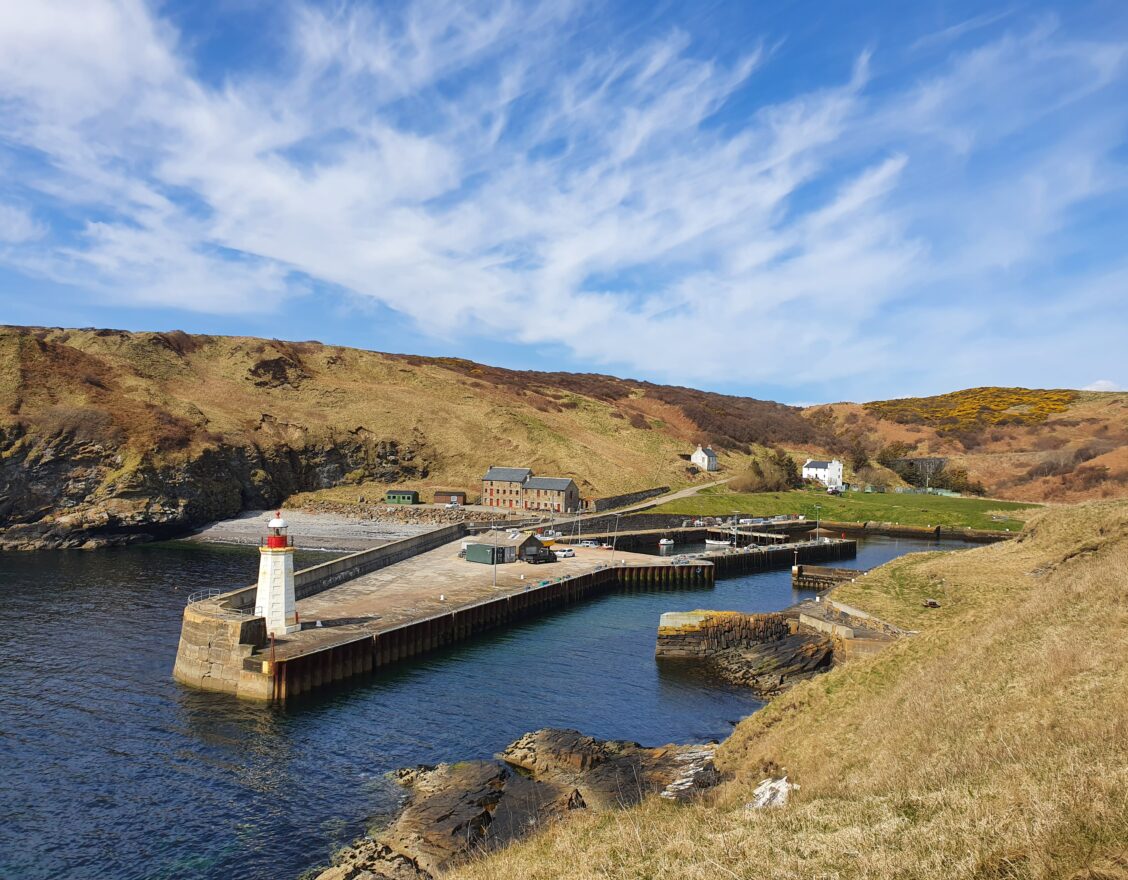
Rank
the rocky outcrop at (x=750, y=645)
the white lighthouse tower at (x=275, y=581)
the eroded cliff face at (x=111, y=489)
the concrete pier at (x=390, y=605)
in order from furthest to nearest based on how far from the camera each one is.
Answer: the eroded cliff face at (x=111, y=489) < the rocky outcrop at (x=750, y=645) < the white lighthouse tower at (x=275, y=581) < the concrete pier at (x=390, y=605)

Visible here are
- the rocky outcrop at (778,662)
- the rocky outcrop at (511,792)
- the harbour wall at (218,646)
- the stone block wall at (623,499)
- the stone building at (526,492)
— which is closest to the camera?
the rocky outcrop at (511,792)

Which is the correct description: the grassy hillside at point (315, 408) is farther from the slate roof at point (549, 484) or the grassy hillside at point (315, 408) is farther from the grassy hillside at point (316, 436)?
the slate roof at point (549, 484)

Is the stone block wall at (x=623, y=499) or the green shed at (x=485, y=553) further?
the stone block wall at (x=623, y=499)

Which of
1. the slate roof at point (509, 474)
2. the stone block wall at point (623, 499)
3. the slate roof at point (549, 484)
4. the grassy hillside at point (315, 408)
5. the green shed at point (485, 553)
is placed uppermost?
the grassy hillside at point (315, 408)

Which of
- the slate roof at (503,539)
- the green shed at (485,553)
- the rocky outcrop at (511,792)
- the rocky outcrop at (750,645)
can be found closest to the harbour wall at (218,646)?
the rocky outcrop at (511,792)

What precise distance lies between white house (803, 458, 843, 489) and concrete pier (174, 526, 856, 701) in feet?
246

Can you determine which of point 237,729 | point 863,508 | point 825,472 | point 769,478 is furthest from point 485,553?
point 825,472

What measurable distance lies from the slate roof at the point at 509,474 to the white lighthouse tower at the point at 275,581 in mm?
71358

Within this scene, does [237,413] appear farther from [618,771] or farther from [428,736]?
[618,771]

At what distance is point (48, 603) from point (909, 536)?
105 m

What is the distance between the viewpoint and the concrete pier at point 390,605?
3547 centimetres

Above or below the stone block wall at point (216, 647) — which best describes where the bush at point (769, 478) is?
above

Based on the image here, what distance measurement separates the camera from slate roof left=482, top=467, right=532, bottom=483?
4323 inches

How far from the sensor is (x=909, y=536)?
108500 mm
